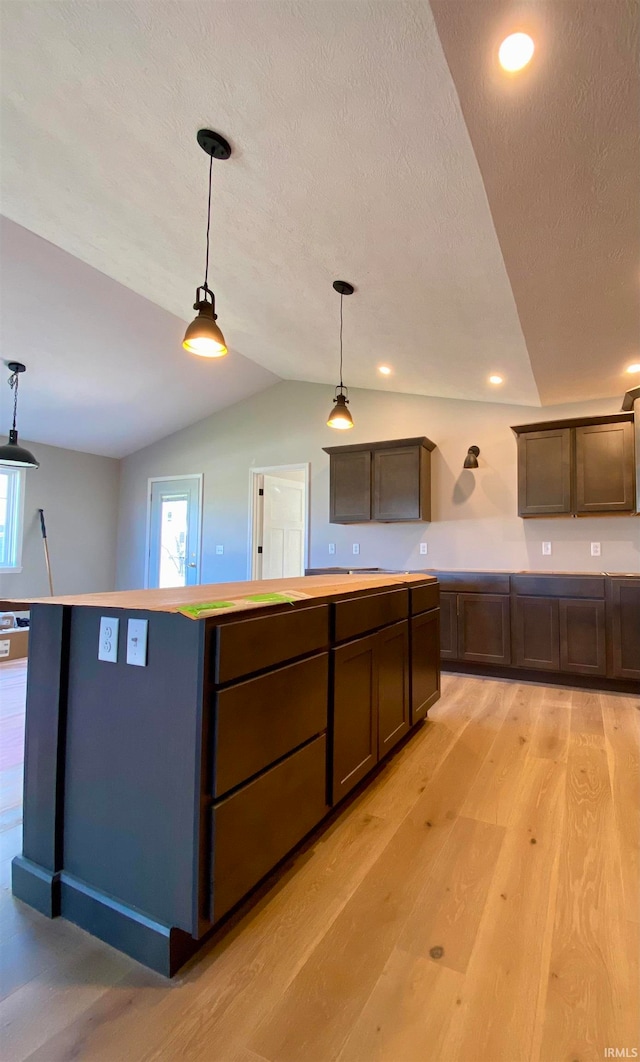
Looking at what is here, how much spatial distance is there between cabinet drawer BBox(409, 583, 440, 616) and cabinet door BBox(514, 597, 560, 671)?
52.2 inches

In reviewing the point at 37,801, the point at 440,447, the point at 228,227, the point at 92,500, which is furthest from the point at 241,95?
the point at 92,500

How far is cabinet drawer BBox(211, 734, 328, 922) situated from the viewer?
1.23 m

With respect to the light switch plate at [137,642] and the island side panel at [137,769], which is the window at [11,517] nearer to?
the island side panel at [137,769]

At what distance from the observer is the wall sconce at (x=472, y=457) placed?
4523 mm

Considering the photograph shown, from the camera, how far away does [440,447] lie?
4820 mm

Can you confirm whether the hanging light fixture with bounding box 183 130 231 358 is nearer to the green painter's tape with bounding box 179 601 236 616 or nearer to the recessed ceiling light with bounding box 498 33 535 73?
the recessed ceiling light with bounding box 498 33 535 73

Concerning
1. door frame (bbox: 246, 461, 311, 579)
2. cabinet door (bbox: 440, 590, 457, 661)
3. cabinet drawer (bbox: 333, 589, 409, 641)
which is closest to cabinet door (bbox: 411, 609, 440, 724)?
cabinet drawer (bbox: 333, 589, 409, 641)

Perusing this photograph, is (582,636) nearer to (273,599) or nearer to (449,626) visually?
(449,626)

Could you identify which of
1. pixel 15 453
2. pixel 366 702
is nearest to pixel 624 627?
pixel 366 702

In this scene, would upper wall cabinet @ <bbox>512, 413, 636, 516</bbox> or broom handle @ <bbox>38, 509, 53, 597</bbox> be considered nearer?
upper wall cabinet @ <bbox>512, 413, 636, 516</bbox>

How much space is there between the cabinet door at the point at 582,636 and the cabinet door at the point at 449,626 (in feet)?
2.81

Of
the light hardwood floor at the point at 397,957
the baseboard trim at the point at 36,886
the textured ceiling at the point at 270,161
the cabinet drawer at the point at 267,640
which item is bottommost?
the light hardwood floor at the point at 397,957

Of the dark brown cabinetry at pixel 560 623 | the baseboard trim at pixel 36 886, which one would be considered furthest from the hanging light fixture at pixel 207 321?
the dark brown cabinetry at pixel 560 623

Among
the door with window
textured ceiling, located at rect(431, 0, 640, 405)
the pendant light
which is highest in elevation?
textured ceiling, located at rect(431, 0, 640, 405)
